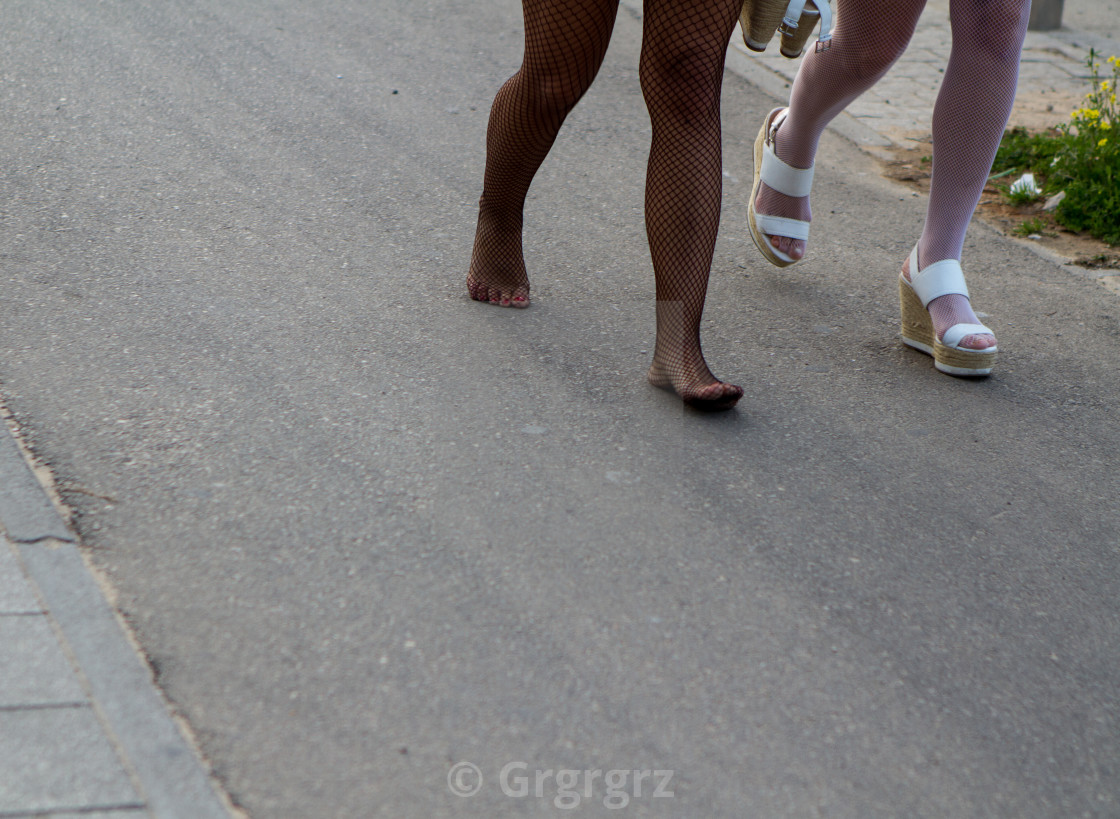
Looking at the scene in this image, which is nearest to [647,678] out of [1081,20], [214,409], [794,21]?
[214,409]

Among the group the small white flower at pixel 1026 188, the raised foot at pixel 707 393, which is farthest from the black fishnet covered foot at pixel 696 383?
the small white flower at pixel 1026 188

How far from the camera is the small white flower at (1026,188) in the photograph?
4707 mm

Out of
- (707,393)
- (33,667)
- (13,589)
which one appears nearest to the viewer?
(33,667)

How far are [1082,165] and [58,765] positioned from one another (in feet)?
13.9

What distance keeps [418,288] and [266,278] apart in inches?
16.6

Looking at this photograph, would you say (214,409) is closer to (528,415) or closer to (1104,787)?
Result: (528,415)

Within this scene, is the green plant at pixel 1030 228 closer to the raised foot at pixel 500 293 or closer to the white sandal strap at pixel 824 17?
the white sandal strap at pixel 824 17

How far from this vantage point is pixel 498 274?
11.1 ft

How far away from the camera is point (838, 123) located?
5504 millimetres

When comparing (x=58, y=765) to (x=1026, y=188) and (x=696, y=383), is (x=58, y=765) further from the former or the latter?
(x=1026, y=188)

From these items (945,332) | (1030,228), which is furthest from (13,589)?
(1030,228)

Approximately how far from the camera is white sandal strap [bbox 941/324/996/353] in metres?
3.23

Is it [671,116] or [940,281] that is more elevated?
[671,116]

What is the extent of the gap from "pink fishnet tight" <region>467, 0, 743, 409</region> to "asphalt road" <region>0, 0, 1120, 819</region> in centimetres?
17
